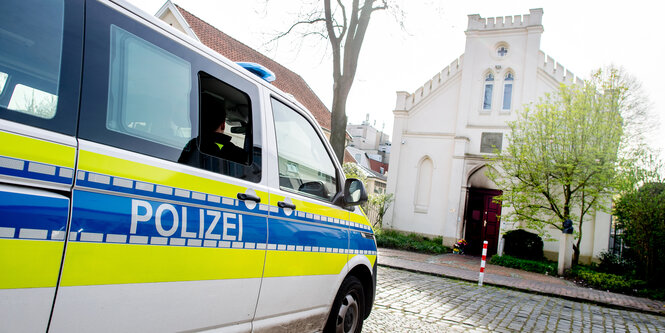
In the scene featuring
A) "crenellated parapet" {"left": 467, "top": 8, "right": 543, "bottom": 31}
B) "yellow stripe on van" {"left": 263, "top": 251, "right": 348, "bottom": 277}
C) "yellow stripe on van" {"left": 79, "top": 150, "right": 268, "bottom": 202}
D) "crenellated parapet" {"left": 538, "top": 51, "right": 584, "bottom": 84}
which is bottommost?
"yellow stripe on van" {"left": 263, "top": 251, "right": 348, "bottom": 277}

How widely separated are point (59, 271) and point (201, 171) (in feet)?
2.73

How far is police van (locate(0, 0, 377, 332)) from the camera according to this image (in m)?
1.59

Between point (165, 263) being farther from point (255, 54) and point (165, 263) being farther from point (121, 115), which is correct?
point (255, 54)

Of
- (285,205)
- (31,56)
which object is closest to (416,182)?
(285,205)

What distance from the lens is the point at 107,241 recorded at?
1.80m

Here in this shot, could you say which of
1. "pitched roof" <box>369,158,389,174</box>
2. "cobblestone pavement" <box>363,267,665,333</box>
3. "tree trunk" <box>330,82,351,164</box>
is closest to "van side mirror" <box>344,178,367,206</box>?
"cobblestone pavement" <box>363,267,665,333</box>

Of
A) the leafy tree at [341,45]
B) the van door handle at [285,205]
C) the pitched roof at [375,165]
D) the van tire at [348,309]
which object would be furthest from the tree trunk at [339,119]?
the pitched roof at [375,165]

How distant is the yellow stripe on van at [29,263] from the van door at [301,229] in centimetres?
129

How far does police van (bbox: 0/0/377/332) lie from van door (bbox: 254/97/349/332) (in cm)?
2

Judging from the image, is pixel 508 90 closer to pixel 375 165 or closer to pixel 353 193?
pixel 353 193

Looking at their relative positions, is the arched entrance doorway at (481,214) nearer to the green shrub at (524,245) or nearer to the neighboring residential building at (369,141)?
the green shrub at (524,245)

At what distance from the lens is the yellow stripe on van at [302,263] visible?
279cm

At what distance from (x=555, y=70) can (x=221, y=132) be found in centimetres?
1937

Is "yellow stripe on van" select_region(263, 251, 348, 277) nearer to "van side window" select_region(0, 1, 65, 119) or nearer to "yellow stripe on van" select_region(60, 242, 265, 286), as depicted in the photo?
"yellow stripe on van" select_region(60, 242, 265, 286)
